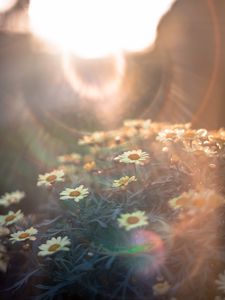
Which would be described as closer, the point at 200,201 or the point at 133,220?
the point at 200,201

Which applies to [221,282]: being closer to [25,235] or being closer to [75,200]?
[75,200]

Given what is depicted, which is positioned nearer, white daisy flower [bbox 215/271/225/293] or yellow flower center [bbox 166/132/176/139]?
white daisy flower [bbox 215/271/225/293]

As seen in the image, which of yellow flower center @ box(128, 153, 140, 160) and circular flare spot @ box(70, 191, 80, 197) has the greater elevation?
yellow flower center @ box(128, 153, 140, 160)

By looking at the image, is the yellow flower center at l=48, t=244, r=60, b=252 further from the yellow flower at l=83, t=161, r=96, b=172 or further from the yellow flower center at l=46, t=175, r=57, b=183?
the yellow flower at l=83, t=161, r=96, b=172

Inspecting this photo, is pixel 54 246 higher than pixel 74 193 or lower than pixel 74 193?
lower

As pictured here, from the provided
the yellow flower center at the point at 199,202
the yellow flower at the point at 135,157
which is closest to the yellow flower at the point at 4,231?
the yellow flower at the point at 135,157

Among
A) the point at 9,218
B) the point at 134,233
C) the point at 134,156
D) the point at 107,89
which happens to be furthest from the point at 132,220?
the point at 107,89

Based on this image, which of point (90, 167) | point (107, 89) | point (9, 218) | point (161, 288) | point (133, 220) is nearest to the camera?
point (161, 288)

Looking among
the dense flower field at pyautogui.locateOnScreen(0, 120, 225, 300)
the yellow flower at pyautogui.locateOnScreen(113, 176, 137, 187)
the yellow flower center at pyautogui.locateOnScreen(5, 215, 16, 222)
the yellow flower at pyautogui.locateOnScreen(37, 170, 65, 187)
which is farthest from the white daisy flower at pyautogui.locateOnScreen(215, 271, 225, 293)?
the yellow flower center at pyautogui.locateOnScreen(5, 215, 16, 222)
